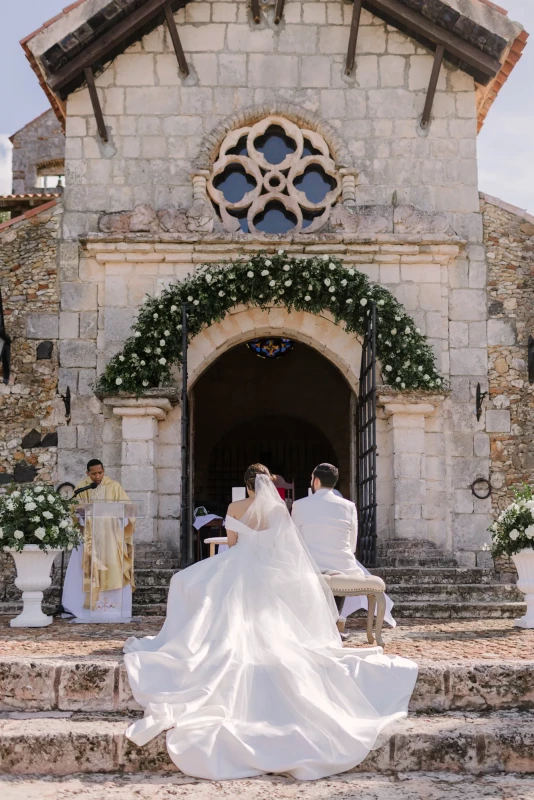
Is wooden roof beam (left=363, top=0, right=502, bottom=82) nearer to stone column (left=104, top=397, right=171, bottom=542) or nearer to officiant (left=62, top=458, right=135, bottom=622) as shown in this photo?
stone column (left=104, top=397, right=171, bottom=542)

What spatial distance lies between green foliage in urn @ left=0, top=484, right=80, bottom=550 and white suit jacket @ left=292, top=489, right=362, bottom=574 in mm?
2712

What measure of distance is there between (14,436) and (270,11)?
612cm

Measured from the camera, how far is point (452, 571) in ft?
33.5

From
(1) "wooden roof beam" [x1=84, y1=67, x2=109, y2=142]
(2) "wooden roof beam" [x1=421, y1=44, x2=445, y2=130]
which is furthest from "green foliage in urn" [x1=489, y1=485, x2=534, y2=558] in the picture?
(1) "wooden roof beam" [x1=84, y1=67, x2=109, y2=142]

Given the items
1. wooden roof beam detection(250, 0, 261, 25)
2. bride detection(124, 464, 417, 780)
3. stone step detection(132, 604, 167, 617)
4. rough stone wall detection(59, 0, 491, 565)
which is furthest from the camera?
wooden roof beam detection(250, 0, 261, 25)

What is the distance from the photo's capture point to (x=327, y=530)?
7055 millimetres

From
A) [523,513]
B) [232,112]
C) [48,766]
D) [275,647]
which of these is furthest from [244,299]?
[48,766]

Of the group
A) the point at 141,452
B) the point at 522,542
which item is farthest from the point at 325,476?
the point at 141,452

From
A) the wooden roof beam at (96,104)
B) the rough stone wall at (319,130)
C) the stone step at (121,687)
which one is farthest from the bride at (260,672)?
the wooden roof beam at (96,104)

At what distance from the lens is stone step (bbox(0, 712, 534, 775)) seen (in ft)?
16.7

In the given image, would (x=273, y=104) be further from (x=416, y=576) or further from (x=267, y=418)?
(x=267, y=418)

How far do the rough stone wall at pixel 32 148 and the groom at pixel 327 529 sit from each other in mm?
16205

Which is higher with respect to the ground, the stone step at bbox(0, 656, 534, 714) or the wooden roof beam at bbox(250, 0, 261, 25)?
the wooden roof beam at bbox(250, 0, 261, 25)

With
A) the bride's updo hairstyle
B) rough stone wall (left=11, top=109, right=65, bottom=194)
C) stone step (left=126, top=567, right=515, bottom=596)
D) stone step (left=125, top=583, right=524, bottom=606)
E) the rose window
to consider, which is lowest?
stone step (left=125, top=583, right=524, bottom=606)
